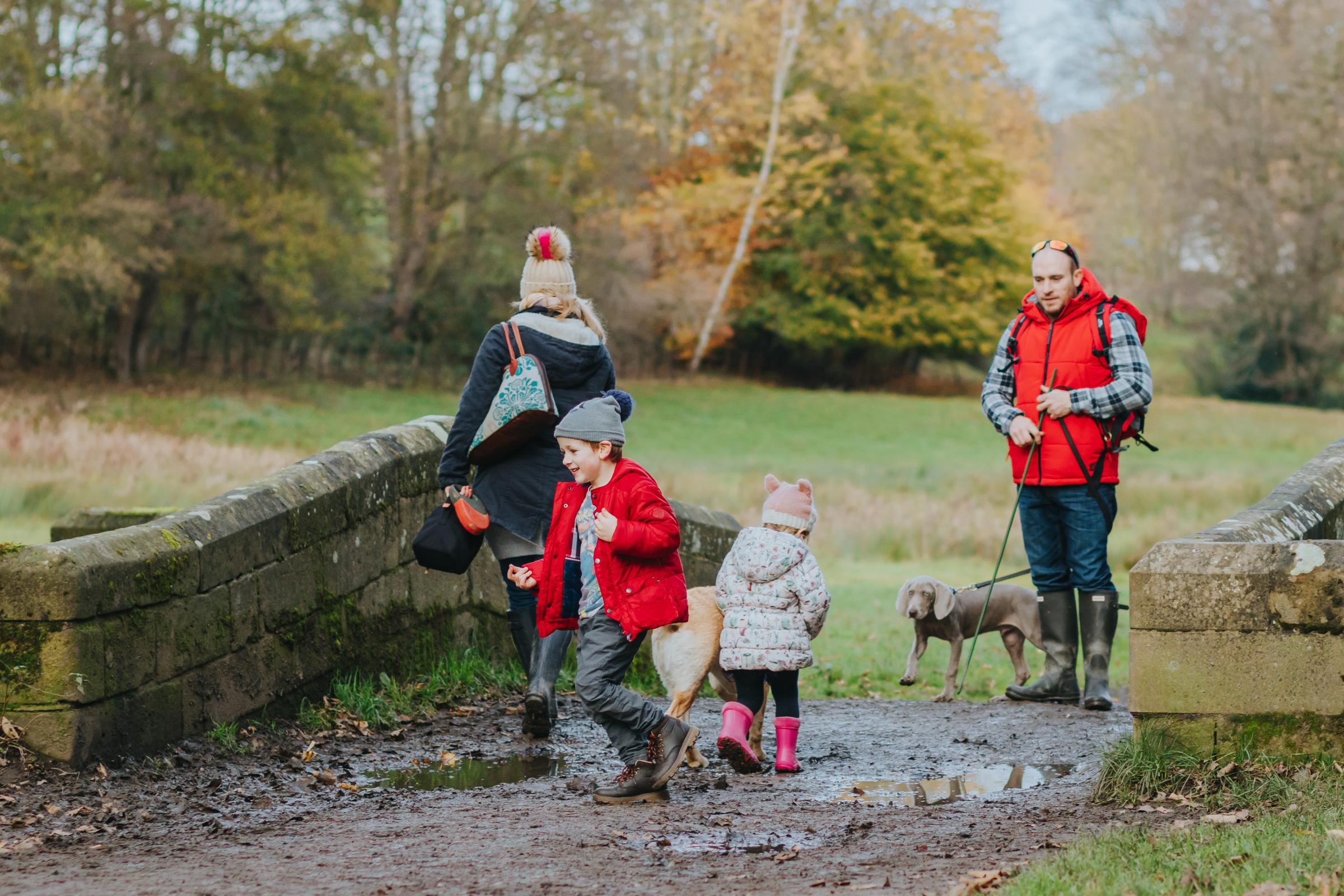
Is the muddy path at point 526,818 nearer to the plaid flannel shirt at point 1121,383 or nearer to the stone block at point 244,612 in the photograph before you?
the stone block at point 244,612

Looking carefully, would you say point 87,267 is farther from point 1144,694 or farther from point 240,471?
point 1144,694

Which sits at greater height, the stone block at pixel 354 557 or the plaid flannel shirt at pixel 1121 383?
the plaid flannel shirt at pixel 1121 383

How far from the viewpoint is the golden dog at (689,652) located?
5.57 m

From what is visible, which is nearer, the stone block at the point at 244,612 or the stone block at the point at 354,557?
the stone block at the point at 244,612

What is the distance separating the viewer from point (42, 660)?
472cm

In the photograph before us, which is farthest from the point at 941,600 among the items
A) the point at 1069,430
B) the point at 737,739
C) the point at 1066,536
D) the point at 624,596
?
the point at 624,596

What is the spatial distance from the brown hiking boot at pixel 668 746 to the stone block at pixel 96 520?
3.80 m

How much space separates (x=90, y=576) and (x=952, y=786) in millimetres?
3177

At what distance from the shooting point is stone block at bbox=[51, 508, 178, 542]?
766cm

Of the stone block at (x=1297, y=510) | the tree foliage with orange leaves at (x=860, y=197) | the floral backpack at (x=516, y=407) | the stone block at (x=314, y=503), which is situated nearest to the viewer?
the stone block at (x=1297, y=510)

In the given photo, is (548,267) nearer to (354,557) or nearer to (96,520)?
(354,557)

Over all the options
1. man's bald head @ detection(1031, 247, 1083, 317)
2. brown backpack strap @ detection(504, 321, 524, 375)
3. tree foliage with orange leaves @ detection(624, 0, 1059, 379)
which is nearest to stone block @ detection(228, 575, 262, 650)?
brown backpack strap @ detection(504, 321, 524, 375)

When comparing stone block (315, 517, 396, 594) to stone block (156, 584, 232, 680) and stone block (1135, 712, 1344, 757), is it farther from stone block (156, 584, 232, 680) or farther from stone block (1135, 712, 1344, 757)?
stone block (1135, 712, 1344, 757)

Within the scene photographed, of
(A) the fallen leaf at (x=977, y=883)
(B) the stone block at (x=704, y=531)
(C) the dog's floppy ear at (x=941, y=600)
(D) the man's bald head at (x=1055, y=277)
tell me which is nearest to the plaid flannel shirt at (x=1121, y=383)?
(D) the man's bald head at (x=1055, y=277)
